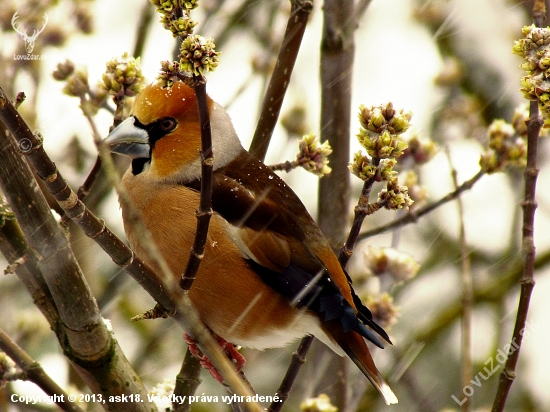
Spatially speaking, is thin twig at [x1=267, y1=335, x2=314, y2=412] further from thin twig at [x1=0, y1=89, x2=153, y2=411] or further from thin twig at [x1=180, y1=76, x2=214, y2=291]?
thin twig at [x1=180, y1=76, x2=214, y2=291]

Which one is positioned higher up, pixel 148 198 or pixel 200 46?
pixel 148 198

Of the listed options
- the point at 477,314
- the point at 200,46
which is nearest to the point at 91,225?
the point at 200,46

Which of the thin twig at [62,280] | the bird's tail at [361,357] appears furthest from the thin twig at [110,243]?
the bird's tail at [361,357]

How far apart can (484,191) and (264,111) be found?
4098mm

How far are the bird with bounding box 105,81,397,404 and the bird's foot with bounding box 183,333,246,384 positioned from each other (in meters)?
0.06

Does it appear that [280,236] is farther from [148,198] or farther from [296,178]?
[296,178]

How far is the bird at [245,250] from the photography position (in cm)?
310

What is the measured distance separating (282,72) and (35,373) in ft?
5.32

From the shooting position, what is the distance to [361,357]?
3.20 m

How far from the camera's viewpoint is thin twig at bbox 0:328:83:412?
2641 mm

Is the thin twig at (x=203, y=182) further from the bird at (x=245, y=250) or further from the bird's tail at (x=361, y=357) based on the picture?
the bird's tail at (x=361, y=357)

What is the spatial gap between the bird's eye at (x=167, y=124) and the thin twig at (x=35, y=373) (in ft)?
4.01

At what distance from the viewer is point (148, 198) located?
130 inches
